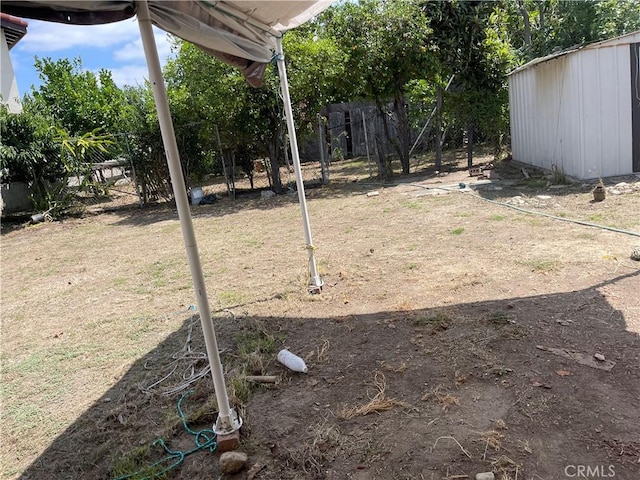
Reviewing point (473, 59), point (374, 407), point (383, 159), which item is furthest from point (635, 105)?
point (374, 407)

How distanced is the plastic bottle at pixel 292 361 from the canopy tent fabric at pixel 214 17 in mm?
1986

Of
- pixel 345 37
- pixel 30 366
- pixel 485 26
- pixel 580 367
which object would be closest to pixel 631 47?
pixel 485 26

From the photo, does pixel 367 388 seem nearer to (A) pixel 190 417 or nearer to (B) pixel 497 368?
(B) pixel 497 368

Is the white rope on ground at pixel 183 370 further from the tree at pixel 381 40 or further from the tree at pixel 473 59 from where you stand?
the tree at pixel 473 59

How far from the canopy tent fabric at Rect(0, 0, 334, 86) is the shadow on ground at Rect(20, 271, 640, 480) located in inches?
81.9

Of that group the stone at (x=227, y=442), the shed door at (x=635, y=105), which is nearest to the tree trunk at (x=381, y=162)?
the shed door at (x=635, y=105)

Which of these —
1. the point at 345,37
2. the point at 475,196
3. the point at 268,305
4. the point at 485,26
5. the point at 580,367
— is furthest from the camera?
the point at 485,26

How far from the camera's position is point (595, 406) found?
2352mm

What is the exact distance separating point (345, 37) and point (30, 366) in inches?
361

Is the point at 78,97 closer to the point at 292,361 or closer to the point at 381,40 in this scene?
the point at 381,40

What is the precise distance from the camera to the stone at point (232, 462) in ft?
7.27

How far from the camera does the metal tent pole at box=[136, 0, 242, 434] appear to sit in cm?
211

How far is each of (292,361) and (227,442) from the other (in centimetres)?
82

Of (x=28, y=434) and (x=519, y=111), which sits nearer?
(x=28, y=434)
